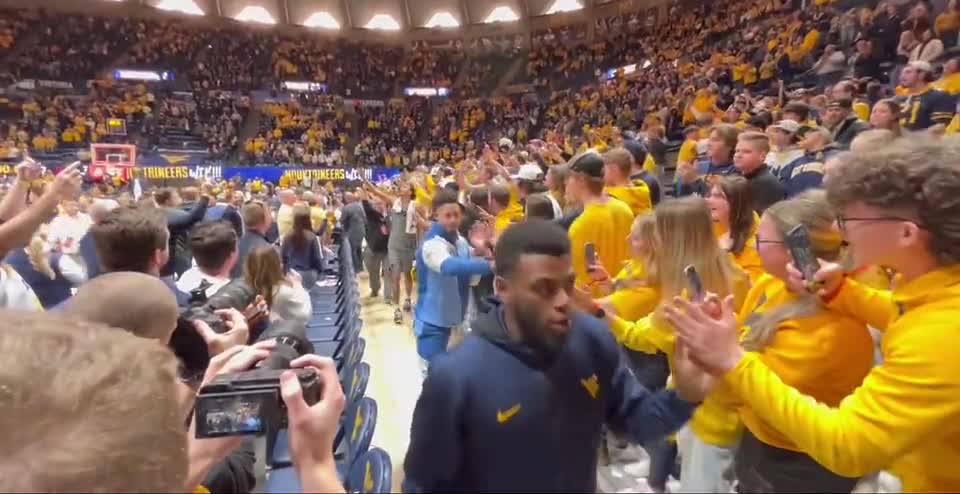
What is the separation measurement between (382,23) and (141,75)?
10.2 m

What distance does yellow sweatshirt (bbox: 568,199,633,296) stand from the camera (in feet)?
11.8

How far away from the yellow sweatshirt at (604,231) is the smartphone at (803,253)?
169 centimetres

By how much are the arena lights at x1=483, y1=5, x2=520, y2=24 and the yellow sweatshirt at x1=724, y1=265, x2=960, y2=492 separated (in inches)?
1145

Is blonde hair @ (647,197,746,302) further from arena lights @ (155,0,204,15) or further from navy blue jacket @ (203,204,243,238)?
arena lights @ (155,0,204,15)

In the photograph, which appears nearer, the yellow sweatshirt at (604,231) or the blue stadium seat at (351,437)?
the blue stadium seat at (351,437)

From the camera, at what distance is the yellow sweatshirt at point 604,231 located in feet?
11.8

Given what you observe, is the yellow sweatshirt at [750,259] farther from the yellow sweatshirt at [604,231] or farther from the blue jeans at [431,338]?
the blue jeans at [431,338]

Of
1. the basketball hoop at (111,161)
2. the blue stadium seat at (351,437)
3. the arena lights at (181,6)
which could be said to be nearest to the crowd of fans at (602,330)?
the blue stadium seat at (351,437)

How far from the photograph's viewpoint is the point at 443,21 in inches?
1172

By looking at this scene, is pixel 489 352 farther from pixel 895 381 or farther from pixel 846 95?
pixel 846 95

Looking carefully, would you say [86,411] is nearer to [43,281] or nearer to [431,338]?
[431,338]

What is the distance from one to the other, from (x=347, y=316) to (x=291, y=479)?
1.82 m

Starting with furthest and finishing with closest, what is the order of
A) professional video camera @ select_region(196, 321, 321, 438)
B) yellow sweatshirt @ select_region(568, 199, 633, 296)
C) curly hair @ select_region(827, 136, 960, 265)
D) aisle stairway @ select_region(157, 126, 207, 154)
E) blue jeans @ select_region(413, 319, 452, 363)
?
aisle stairway @ select_region(157, 126, 207, 154) < blue jeans @ select_region(413, 319, 452, 363) < yellow sweatshirt @ select_region(568, 199, 633, 296) < curly hair @ select_region(827, 136, 960, 265) < professional video camera @ select_region(196, 321, 321, 438)

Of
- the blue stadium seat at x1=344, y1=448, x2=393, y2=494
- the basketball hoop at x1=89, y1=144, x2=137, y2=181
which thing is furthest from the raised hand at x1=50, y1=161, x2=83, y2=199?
the basketball hoop at x1=89, y1=144, x2=137, y2=181
